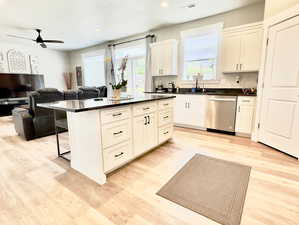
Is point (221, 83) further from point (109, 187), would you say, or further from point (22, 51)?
point (22, 51)

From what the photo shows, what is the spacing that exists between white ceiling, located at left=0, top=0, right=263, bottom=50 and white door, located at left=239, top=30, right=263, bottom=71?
0.71 meters

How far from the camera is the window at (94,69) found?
6.63 metres

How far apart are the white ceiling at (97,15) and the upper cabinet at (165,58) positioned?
0.57 meters

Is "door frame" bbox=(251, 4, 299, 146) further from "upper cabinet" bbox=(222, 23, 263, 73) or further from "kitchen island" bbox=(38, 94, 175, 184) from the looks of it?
"kitchen island" bbox=(38, 94, 175, 184)

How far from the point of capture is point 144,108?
2.34 m

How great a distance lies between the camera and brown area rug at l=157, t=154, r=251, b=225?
4.69 ft

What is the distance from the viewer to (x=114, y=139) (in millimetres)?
1915

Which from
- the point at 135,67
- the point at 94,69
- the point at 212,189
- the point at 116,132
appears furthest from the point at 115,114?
the point at 94,69

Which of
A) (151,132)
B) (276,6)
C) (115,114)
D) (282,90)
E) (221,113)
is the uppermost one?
(276,6)

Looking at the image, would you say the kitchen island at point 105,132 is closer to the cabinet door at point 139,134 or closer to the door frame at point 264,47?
the cabinet door at point 139,134

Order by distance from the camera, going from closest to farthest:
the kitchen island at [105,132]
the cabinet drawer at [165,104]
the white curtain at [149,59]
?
the kitchen island at [105,132], the cabinet drawer at [165,104], the white curtain at [149,59]

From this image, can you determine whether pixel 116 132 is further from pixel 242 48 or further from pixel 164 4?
pixel 242 48

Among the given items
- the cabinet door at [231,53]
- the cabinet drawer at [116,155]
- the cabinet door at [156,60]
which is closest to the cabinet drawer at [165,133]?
the cabinet drawer at [116,155]

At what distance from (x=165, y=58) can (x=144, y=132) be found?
2.70 metres
